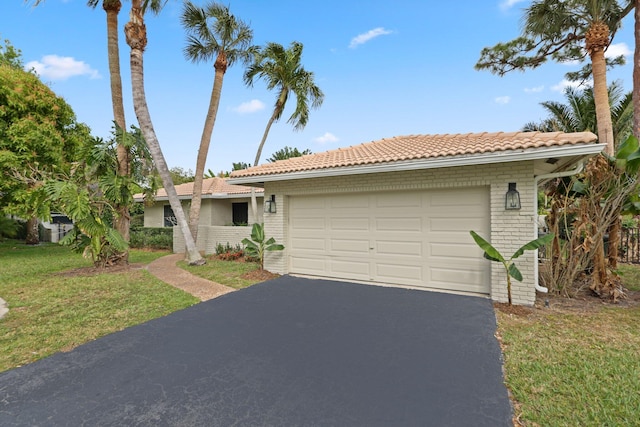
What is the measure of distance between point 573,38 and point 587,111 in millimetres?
4263

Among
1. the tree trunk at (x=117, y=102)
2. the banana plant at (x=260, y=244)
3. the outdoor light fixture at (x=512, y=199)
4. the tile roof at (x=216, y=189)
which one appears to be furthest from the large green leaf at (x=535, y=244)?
the tile roof at (x=216, y=189)

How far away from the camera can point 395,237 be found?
24.6ft

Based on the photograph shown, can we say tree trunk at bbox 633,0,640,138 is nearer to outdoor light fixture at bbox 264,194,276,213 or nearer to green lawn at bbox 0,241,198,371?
outdoor light fixture at bbox 264,194,276,213

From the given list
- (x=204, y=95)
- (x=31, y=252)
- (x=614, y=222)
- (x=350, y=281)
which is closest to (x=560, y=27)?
(x=614, y=222)

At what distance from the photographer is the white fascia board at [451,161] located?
5.19 metres

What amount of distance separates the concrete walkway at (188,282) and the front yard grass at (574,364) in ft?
18.9

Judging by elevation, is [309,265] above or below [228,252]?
above

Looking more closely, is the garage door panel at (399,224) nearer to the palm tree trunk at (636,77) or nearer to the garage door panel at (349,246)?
the garage door panel at (349,246)

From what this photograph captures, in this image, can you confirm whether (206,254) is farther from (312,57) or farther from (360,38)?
(360,38)

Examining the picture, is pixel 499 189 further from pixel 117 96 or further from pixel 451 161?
pixel 117 96

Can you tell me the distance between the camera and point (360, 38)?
538 inches

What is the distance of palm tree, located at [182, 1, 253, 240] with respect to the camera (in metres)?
12.1

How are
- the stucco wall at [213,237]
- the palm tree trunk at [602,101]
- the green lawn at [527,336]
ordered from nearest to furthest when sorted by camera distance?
the green lawn at [527,336] < the palm tree trunk at [602,101] < the stucco wall at [213,237]

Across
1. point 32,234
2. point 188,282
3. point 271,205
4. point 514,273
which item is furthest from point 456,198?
point 32,234
